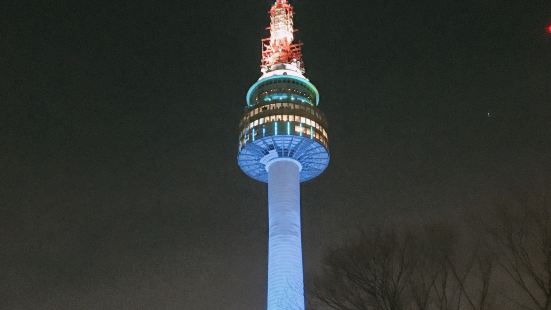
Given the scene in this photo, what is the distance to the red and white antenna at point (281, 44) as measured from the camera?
269 feet

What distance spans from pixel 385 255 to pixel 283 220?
1652 inches

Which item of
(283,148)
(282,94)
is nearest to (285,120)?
(283,148)

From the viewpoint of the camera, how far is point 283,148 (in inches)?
Answer: 2908

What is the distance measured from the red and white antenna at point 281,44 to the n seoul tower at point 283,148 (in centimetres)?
14

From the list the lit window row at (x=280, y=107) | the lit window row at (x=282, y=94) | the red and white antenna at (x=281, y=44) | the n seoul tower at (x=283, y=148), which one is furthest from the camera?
the red and white antenna at (x=281, y=44)

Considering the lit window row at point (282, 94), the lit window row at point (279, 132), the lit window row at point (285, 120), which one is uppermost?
the lit window row at point (282, 94)

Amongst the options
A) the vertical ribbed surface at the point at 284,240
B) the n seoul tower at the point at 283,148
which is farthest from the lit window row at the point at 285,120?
the vertical ribbed surface at the point at 284,240

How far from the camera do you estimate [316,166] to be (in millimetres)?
77875

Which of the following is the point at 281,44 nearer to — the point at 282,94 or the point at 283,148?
the point at 282,94

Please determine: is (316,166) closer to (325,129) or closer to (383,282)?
(325,129)

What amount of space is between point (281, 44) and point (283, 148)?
1867cm

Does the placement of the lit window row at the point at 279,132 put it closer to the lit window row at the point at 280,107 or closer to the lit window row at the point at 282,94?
the lit window row at the point at 280,107

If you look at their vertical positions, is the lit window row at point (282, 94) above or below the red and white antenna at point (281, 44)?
below

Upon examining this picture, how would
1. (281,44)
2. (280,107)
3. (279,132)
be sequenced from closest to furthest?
(279,132) < (280,107) < (281,44)
